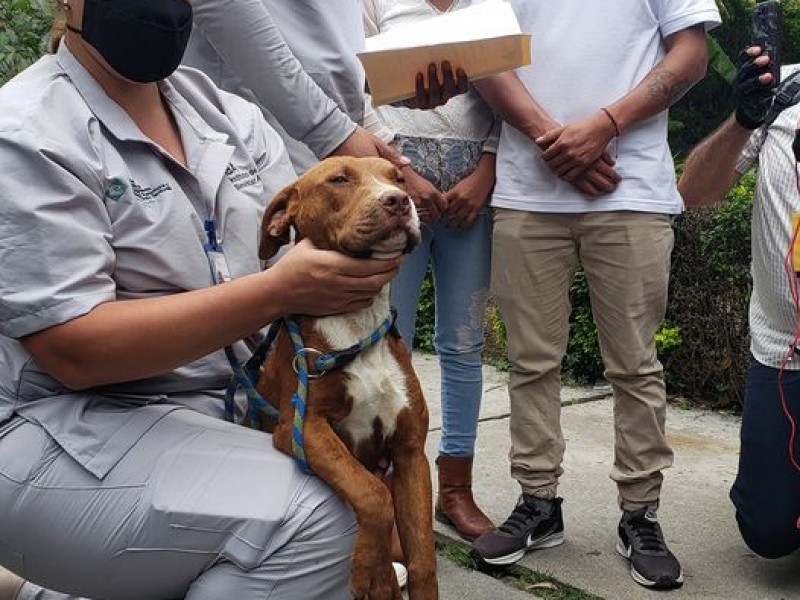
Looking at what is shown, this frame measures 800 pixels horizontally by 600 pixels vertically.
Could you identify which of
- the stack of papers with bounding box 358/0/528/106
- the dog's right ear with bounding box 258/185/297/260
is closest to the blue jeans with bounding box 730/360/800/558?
the stack of papers with bounding box 358/0/528/106

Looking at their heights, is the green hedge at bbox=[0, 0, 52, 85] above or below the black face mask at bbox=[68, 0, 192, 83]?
below

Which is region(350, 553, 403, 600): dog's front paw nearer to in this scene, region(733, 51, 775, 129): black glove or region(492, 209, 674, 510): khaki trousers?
region(492, 209, 674, 510): khaki trousers

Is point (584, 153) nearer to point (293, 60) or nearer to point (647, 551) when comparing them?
point (293, 60)

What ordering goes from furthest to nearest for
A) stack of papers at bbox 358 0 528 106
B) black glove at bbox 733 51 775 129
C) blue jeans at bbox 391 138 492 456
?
1. blue jeans at bbox 391 138 492 456
2. black glove at bbox 733 51 775 129
3. stack of papers at bbox 358 0 528 106

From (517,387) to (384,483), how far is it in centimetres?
145

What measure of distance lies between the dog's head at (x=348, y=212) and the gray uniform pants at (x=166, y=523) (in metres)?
0.51

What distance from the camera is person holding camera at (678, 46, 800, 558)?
3447 mm

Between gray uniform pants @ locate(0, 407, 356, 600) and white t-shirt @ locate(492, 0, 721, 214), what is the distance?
1760mm

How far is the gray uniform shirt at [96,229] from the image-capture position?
214 cm

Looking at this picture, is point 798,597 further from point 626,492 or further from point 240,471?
point 240,471

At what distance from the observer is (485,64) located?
337cm

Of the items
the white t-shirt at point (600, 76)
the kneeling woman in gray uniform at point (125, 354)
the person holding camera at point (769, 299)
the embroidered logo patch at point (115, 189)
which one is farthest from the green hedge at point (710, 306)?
the embroidered logo patch at point (115, 189)

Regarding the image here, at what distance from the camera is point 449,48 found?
334 cm

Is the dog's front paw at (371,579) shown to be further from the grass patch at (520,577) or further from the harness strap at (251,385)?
the grass patch at (520,577)
